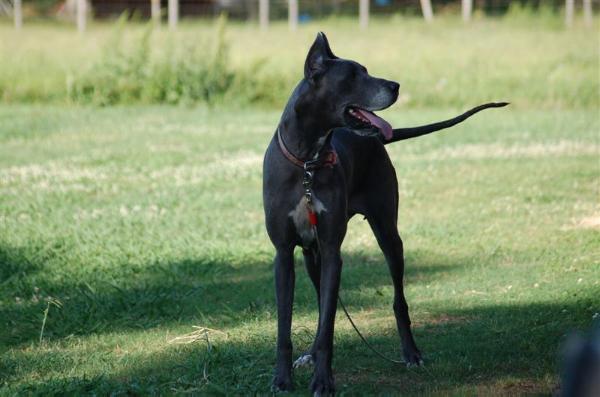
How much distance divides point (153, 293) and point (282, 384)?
9.13ft

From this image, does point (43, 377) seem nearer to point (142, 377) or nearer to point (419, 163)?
point (142, 377)

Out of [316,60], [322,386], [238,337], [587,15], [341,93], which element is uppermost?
[316,60]

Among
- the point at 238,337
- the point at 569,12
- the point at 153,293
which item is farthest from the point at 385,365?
the point at 569,12

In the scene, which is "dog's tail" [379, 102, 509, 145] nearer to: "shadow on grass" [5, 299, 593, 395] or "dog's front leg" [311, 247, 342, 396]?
"dog's front leg" [311, 247, 342, 396]

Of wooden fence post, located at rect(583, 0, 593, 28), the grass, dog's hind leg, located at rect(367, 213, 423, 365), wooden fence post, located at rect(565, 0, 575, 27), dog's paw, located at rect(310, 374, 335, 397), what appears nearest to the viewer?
dog's paw, located at rect(310, 374, 335, 397)

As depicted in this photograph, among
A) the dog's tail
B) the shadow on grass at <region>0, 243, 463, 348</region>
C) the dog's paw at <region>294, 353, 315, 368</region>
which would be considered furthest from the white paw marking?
the dog's tail

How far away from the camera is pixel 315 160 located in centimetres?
567

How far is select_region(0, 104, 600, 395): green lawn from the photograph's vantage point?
237 inches

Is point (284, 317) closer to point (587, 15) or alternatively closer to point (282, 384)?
point (282, 384)

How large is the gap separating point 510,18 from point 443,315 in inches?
943

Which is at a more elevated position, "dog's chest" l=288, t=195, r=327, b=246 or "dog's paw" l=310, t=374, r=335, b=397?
"dog's chest" l=288, t=195, r=327, b=246

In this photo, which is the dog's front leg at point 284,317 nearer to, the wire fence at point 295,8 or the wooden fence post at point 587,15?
the wire fence at point 295,8

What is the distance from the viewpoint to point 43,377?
6.02 metres

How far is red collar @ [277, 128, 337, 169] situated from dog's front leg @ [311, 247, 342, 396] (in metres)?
0.46
